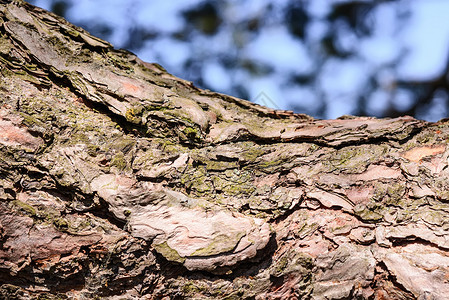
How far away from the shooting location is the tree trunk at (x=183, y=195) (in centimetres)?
115

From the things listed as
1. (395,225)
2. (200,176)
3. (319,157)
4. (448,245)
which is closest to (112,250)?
(200,176)

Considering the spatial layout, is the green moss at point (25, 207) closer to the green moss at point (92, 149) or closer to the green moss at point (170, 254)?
the green moss at point (92, 149)

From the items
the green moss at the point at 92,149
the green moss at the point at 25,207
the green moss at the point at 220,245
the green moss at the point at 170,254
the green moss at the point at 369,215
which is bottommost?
the green moss at the point at 170,254

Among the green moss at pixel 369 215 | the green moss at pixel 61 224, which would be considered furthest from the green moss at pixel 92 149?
the green moss at pixel 369 215

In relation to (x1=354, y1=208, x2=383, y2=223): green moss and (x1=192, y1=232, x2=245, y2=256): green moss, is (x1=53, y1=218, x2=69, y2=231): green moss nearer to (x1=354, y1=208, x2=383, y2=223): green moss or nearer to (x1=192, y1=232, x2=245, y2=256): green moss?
(x1=192, y1=232, x2=245, y2=256): green moss

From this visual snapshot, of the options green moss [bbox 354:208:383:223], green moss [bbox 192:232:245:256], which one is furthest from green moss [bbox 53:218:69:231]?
green moss [bbox 354:208:383:223]

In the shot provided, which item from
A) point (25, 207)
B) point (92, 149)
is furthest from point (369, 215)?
point (25, 207)

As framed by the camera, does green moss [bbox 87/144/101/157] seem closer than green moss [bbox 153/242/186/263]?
No

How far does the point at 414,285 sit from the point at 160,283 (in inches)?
35.9

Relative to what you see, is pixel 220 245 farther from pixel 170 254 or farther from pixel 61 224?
pixel 61 224

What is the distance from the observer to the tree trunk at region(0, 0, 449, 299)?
115 cm

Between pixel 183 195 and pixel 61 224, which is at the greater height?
pixel 183 195

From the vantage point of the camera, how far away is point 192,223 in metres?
1.19

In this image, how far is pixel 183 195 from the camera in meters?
1.26
